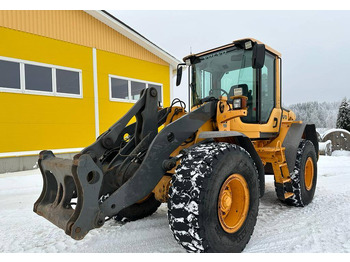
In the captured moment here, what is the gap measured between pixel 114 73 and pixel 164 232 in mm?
7988

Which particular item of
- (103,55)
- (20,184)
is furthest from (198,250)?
(103,55)

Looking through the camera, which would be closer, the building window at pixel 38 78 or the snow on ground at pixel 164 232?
the snow on ground at pixel 164 232

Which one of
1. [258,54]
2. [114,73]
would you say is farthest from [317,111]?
[258,54]

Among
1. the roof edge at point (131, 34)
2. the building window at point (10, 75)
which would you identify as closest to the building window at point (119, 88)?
the roof edge at point (131, 34)

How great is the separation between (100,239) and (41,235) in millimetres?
785

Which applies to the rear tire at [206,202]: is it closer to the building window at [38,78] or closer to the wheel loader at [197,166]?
the wheel loader at [197,166]

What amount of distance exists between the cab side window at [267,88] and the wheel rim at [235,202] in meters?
1.46

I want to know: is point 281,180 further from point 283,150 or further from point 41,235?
point 41,235

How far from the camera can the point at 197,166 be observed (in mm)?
2270

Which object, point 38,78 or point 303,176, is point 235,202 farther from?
point 38,78

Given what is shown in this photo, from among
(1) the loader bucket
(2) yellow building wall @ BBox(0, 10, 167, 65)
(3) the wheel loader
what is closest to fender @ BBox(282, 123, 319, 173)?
(3) the wheel loader

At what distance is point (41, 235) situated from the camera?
3.01 m

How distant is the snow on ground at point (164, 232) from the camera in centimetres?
267

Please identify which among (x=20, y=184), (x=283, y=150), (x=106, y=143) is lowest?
(x=20, y=184)
